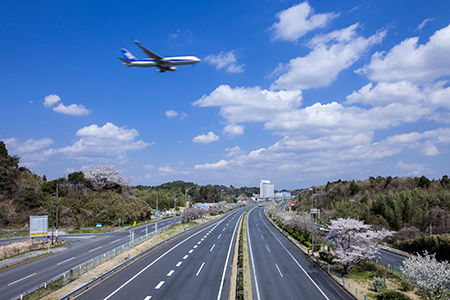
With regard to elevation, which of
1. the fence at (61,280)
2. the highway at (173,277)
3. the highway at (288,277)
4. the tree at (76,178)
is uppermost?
the tree at (76,178)

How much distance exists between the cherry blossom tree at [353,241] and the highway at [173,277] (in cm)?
1311

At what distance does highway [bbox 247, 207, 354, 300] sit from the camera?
2322 centimetres

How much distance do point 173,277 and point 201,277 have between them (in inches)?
104

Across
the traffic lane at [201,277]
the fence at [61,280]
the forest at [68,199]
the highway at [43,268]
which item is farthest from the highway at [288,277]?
the forest at [68,199]

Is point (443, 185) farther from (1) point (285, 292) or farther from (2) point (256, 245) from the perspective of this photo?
(1) point (285, 292)

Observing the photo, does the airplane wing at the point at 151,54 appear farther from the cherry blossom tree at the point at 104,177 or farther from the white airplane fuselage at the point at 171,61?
the cherry blossom tree at the point at 104,177

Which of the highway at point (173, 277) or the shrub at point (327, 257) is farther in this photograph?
the shrub at point (327, 257)

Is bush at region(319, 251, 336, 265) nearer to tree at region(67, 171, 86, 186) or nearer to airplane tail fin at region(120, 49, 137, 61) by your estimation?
airplane tail fin at region(120, 49, 137, 61)

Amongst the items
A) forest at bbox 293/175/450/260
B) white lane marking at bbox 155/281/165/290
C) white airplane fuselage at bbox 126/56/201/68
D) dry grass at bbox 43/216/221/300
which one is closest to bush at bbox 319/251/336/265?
forest at bbox 293/175/450/260

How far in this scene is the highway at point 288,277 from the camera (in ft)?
76.2

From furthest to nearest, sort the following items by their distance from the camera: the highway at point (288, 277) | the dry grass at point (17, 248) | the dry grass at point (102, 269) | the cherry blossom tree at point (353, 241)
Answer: the dry grass at point (17, 248) → the cherry blossom tree at point (353, 241) → the highway at point (288, 277) → the dry grass at point (102, 269)

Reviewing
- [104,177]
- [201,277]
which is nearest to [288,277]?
[201,277]

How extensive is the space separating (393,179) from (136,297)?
99565mm

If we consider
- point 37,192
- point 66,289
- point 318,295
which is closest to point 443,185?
point 318,295
